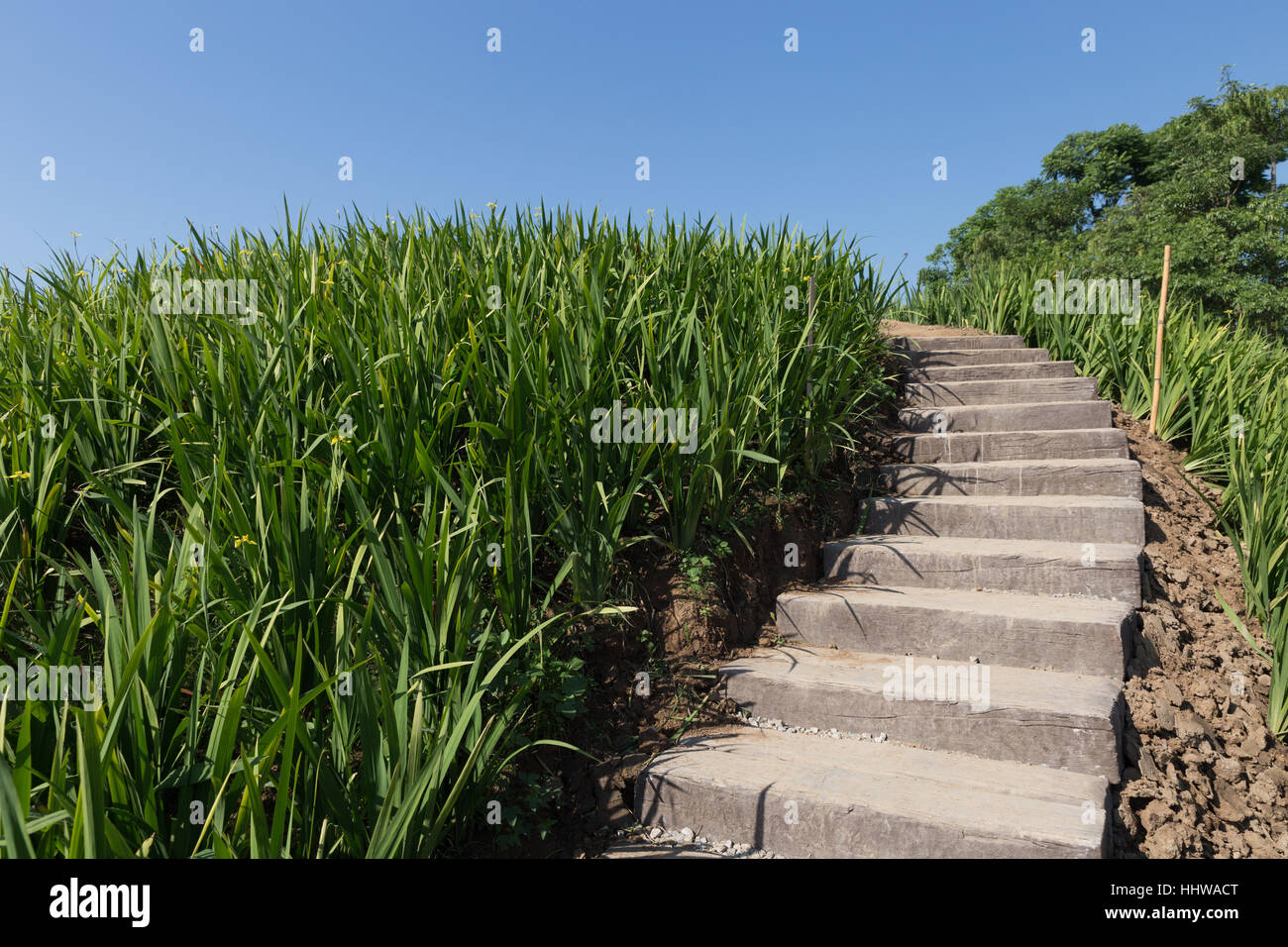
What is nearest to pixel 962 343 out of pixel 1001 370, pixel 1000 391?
pixel 1001 370

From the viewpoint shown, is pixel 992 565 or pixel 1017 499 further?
pixel 1017 499

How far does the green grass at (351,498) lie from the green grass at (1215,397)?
6.52ft

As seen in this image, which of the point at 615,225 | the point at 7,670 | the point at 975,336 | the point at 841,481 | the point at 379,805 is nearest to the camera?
the point at 379,805

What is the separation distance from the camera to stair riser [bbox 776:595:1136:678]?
8.87 ft

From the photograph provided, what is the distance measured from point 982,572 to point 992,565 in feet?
0.18

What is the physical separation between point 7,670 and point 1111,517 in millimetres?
4221

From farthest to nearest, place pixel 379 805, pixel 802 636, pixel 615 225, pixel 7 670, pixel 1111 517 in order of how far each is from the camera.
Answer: pixel 615 225 < pixel 1111 517 < pixel 802 636 < pixel 7 670 < pixel 379 805

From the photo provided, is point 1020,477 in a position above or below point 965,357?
below

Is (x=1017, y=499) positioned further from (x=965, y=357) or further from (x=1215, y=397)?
(x=965, y=357)

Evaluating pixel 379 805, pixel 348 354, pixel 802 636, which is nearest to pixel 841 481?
pixel 802 636

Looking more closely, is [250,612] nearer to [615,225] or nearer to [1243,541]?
[615,225]

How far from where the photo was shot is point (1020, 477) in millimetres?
3947

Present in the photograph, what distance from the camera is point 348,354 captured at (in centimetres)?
279

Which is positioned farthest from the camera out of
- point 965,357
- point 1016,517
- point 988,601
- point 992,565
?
point 965,357
